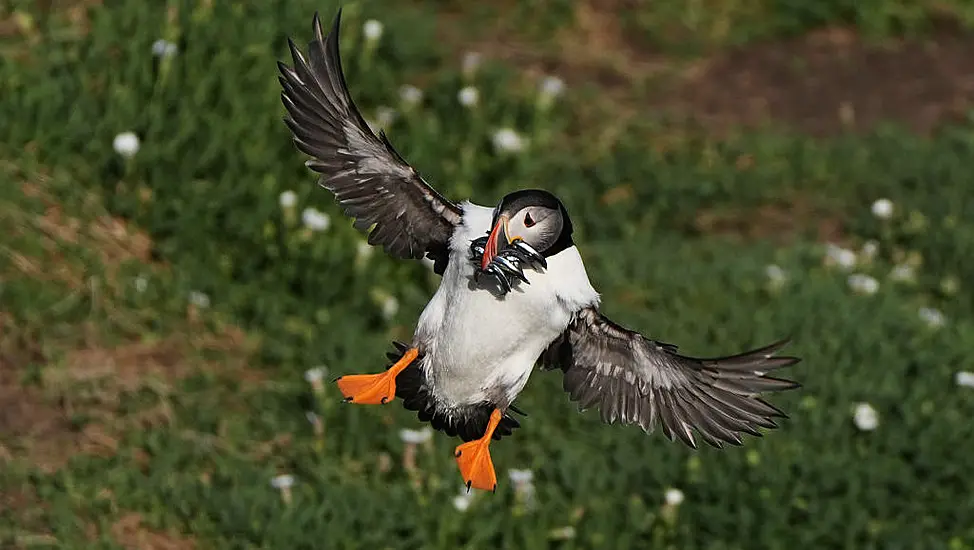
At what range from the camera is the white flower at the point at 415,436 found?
556cm

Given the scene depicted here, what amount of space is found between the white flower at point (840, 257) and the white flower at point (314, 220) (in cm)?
270

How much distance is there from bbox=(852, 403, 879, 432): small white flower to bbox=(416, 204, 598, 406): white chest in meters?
3.22

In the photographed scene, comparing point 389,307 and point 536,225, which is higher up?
point 536,225

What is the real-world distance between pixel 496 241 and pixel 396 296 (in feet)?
13.8

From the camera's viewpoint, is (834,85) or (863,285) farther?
(834,85)

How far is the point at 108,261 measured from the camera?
6.43 metres

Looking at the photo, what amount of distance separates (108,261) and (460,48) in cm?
337

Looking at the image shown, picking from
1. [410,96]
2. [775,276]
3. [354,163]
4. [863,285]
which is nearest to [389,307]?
[410,96]

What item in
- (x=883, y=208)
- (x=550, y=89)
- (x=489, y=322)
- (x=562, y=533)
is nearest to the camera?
(x=489, y=322)

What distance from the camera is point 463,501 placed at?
5.38 metres

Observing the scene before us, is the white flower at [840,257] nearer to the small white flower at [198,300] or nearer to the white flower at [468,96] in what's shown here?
the white flower at [468,96]

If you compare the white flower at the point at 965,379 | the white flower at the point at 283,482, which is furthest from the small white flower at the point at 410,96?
the white flower at the point at 965,379

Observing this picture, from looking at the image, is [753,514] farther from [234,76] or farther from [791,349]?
[234,76]

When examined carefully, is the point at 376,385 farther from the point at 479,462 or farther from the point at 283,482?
the point at 283,482
